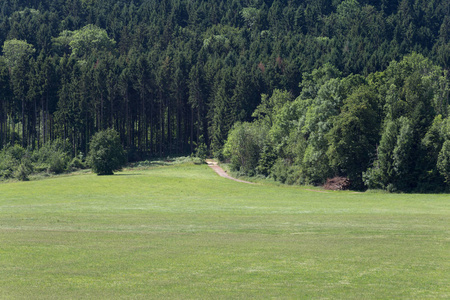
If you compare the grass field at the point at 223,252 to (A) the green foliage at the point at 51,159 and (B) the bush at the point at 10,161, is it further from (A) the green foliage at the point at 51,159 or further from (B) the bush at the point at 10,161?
(A) the green foliage at the point at 51,159

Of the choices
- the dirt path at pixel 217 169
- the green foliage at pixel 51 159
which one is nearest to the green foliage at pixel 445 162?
the dirt path at pixel 217 169

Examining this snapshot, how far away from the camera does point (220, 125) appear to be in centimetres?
12581

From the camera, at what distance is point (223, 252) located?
24.0 m

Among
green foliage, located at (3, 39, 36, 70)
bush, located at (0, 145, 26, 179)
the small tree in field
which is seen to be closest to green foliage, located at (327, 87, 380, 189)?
the small tree in field

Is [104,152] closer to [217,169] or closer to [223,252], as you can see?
[217,169]

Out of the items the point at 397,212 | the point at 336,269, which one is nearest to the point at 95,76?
the point at 397,212

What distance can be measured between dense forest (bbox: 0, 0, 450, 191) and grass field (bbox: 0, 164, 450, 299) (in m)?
28.3

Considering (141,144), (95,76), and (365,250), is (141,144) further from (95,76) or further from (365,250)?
(365,250)

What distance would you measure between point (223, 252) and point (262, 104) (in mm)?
95355

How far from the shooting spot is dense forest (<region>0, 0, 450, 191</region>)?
7375cm

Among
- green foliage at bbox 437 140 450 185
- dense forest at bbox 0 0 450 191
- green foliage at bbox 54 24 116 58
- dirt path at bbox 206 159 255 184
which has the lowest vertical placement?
dirt path at bbox 206 159 255 184

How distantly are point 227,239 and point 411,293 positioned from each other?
1198 centimetres

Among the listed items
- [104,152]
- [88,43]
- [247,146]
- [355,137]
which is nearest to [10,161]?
[104,152]

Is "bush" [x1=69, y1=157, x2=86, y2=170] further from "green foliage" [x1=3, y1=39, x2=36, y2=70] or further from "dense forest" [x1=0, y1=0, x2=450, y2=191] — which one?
"green foliage" [x1=3, y1=39, x2=36, y2=70]
